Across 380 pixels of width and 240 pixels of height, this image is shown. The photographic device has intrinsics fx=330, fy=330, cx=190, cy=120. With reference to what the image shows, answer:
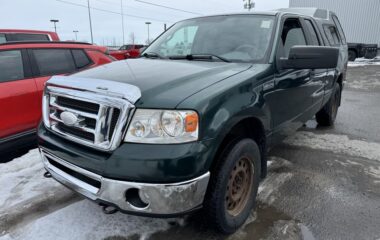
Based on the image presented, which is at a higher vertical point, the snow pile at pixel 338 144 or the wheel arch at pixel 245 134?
the wheel arch at pixel 245 134

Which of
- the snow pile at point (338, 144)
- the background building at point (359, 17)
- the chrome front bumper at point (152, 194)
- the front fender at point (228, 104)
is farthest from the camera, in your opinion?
the background building at point (359, 17)

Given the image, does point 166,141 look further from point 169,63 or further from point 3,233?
point 3,233

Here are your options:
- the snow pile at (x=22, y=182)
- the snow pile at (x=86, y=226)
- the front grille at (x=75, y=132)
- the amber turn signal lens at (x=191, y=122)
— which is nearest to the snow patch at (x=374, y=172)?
the snow pile at (x=86, y=226)

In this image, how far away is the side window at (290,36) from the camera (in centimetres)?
349

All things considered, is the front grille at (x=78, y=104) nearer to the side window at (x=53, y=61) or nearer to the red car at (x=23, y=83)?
the red car at (x=23, y=83)

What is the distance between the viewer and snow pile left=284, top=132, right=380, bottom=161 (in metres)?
4.76

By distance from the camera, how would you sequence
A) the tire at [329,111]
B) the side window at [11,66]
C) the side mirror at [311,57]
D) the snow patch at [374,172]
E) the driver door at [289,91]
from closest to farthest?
1. the side mirror at [311,57]
2. the driver door at [289,91]
3. the snow patch at [374,172]
4. the side window at [11,66]
5. the tire at [329,111]

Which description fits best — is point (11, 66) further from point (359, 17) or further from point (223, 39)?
point (359, 17)

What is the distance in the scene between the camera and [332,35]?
18.7ft

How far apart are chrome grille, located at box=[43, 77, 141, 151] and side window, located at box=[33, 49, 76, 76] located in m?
2.20

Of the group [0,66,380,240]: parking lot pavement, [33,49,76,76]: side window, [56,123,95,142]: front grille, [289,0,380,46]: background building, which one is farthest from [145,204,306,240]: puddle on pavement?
[289,0,380,46]: background building

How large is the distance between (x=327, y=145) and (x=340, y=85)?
5.81 ft

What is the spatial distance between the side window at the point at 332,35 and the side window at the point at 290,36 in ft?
4.58

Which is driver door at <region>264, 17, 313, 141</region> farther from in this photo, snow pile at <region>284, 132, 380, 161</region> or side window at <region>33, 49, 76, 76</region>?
side window at <region>33, 49, 76, 76</region>
